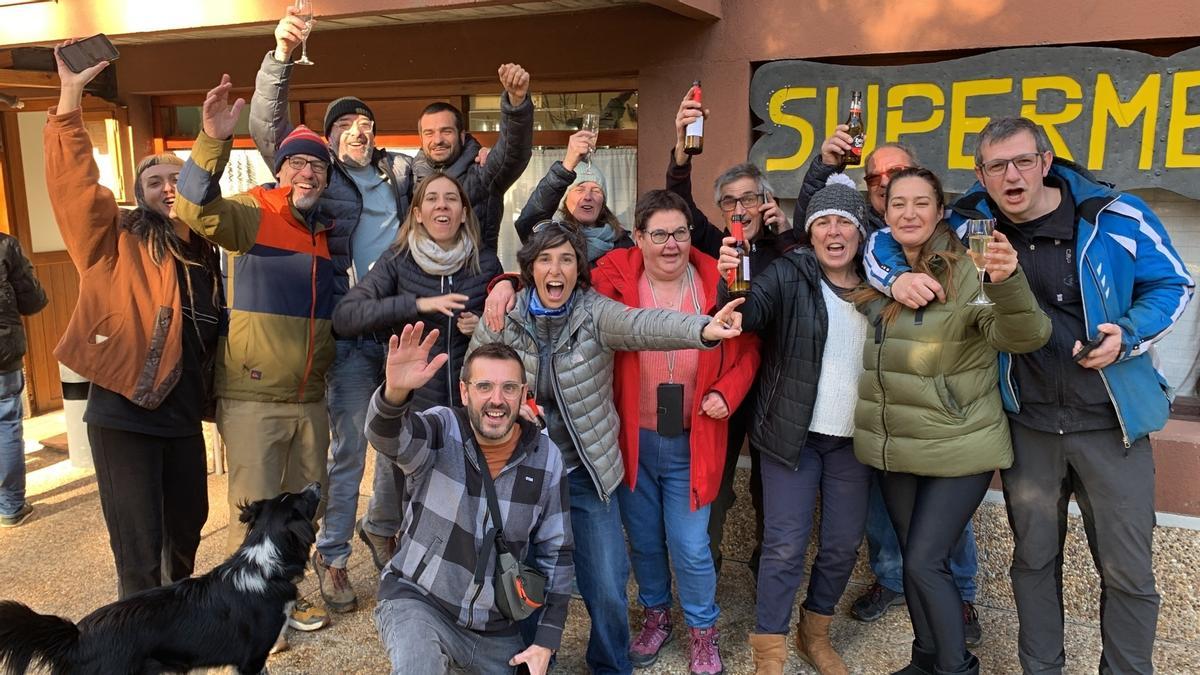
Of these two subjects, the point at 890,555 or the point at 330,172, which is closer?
the point at 330,172

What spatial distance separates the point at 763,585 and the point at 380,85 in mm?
4484

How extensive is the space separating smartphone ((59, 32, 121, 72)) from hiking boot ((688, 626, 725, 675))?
10.5ft

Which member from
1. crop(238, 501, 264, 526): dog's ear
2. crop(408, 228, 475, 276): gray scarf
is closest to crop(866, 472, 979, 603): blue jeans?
crop(408, 228, 475, 276): gray scarf

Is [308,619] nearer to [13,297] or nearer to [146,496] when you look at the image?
[146,496]

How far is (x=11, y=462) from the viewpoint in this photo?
213 inches

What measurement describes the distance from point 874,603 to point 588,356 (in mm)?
2017

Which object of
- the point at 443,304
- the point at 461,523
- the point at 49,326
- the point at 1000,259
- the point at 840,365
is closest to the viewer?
the point at 1000,259

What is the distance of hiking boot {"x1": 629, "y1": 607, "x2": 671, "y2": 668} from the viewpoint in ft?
12.3

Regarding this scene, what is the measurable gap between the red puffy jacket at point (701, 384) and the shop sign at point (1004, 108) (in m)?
1.69

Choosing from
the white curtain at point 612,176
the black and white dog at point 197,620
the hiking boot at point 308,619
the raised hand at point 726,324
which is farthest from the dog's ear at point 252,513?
the white curtain at point 612,176

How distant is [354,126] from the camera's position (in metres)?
4.11

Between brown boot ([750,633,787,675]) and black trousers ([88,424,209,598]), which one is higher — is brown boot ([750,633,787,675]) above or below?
below

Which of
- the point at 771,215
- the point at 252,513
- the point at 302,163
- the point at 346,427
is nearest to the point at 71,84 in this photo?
the point at 302,163

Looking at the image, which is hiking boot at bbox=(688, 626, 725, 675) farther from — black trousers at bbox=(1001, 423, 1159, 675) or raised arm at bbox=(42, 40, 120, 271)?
raised arm at bbox=(42, 40, 120, 271)
